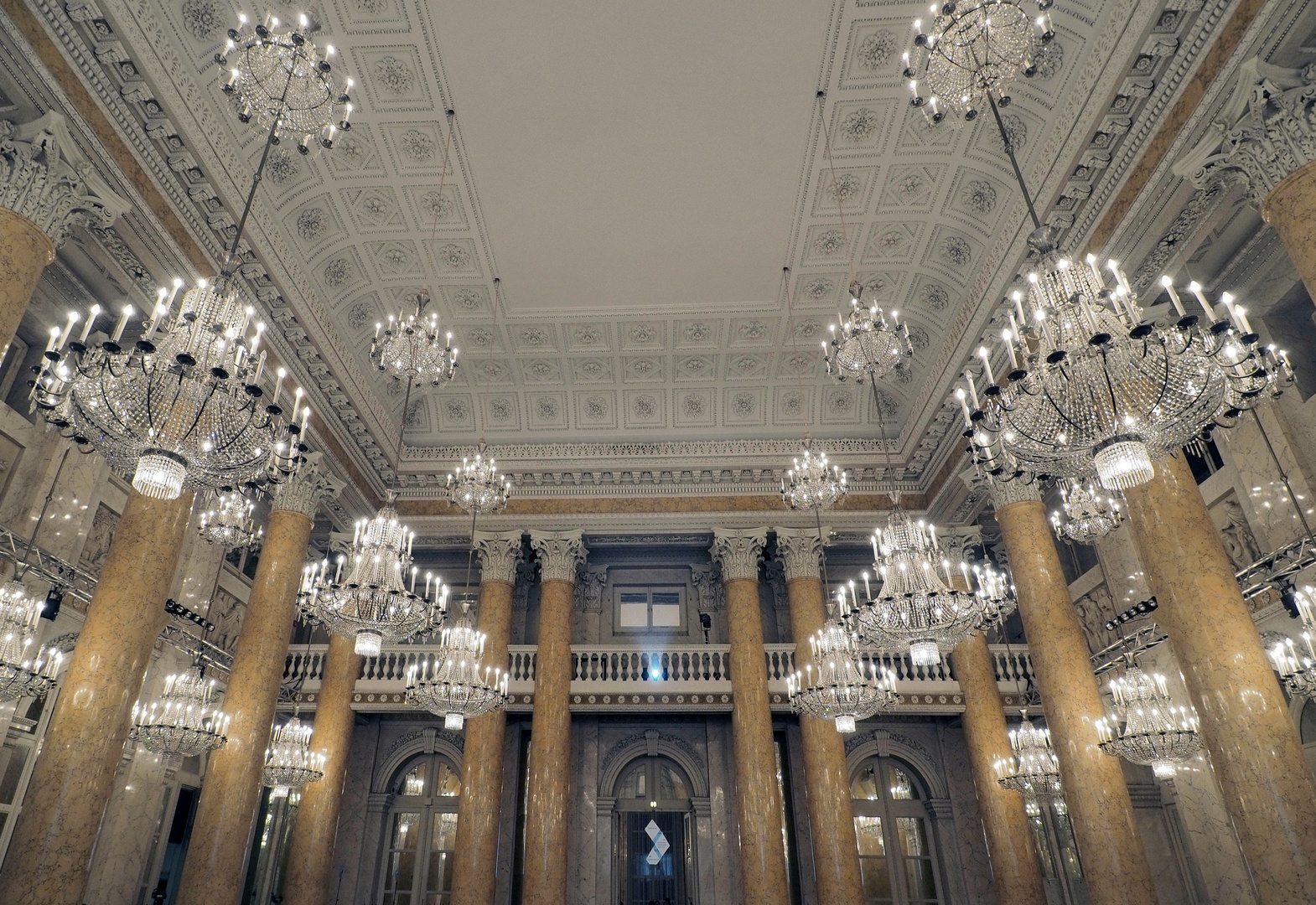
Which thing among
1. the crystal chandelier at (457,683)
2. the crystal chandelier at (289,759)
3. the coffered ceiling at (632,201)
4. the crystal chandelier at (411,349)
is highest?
the coffered ceiling at (632,201)

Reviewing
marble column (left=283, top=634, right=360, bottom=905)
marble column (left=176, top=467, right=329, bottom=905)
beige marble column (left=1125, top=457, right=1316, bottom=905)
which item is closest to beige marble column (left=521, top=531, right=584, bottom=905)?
marble column (left=283, top=634, right=360, bottom=905)

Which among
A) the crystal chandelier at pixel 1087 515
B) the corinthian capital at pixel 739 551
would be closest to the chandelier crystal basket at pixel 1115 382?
the crystal chandelier at pixel 1087 515

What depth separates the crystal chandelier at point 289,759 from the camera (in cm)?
1038

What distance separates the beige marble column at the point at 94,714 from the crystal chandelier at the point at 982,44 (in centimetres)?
734

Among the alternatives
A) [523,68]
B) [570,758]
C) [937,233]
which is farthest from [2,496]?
[937,233]

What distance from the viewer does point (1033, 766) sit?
33.0ft

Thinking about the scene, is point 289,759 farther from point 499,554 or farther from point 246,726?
point 499,554

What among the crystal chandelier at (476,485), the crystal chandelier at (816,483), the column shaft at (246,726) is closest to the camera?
the column shaft at (246,726)

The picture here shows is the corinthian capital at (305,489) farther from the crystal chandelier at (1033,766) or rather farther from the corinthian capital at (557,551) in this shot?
the crystal chandelier at (1033,766)

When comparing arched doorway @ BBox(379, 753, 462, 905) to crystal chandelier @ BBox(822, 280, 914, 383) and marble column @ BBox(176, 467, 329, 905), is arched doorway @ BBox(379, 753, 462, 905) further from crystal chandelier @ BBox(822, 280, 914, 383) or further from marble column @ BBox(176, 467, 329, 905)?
crystal chandelier @ BBox(822, 280, 914, 383)

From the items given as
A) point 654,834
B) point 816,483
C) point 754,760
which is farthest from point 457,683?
point 654,834

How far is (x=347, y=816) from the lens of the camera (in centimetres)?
1298

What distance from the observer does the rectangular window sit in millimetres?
14672

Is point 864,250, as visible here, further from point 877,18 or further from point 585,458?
point 585,458
